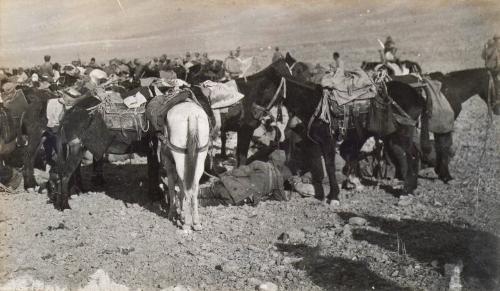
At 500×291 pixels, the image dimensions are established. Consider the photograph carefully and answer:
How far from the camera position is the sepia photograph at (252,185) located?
6152mm

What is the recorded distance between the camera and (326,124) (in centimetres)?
916

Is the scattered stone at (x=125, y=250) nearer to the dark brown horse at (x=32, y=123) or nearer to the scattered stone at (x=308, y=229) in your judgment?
the scattered stone at (x=308, y=229)

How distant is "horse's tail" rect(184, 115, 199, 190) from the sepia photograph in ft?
0.07

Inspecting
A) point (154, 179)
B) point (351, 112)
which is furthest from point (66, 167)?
point (351, 112)

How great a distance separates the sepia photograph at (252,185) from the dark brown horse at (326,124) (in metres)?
0.03

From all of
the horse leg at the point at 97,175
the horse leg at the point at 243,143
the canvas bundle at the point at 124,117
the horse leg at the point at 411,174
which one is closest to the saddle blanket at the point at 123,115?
the canvas bundle at the point at 124,117

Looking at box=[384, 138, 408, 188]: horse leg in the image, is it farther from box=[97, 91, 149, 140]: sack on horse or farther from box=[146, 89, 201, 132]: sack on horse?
box=[97, 91, 149, 140]: sack on horse

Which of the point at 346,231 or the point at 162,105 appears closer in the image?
the point at 346,231

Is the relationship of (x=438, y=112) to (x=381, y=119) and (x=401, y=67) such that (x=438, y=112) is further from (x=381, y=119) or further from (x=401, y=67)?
(x=401, y=67)

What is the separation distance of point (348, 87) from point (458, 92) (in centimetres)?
304

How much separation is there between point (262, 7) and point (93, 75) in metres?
23.2

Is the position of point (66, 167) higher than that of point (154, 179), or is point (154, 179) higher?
point (66, 167)

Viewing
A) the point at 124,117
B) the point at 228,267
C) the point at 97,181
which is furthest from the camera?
the point at 97,181

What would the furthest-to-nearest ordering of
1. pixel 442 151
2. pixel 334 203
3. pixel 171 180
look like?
pixel 442 151 < pixel 334 203 < pixel 171 180
